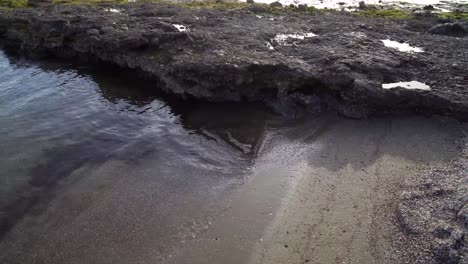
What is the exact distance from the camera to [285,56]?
23.3m

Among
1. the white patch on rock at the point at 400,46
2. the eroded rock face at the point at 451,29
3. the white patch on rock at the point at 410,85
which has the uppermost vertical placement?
the eroded rock face at the point at 451,29

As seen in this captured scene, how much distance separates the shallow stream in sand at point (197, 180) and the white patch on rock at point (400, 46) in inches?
308

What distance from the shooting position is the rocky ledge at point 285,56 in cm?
1995

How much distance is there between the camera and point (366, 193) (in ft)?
46.8

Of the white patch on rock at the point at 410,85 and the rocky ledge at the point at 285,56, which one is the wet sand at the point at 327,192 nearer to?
the rocky ledge at the point at 285,56

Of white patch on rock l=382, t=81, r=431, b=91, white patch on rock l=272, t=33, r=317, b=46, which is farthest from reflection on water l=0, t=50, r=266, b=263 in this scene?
white patch on rock l=272, t=33, r=317, b=46

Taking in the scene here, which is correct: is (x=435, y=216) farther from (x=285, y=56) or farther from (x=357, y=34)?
(x=357, y=34)

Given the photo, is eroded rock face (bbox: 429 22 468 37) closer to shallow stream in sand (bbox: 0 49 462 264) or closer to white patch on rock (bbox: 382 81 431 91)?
white patch on rock (bbox: 382 81 431 91)

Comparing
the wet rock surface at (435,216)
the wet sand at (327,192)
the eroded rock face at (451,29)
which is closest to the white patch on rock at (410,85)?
the wet sand at (327,192)

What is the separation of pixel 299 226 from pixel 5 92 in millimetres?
22328

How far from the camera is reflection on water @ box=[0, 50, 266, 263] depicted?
12.3 metres

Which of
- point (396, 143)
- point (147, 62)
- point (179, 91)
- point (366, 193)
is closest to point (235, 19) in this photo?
point (147, 62)

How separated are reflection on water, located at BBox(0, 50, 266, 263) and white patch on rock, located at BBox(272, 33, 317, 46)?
7841 mm

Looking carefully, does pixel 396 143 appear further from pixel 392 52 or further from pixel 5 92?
pixel 5 92
